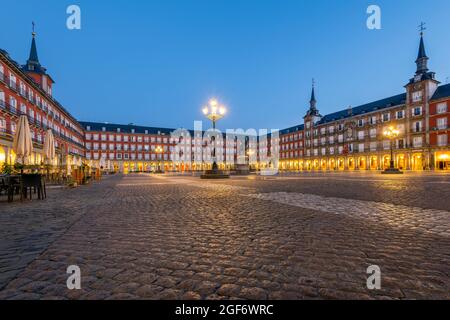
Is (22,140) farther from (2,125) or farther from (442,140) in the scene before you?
(442,140)

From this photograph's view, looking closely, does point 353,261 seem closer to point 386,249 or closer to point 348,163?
point 386,249

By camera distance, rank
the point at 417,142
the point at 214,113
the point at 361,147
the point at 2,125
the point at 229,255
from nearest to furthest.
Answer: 1. the point at 229,255
2. the point at 214,113
3. the point at 2,125
4. the point at 417,142
5. the point at 361,147

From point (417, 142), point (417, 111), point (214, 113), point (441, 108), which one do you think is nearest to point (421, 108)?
point (417, 111)

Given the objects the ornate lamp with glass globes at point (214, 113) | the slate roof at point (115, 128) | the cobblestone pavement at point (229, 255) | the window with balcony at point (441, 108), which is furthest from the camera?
the slate roof at point (115, 128)

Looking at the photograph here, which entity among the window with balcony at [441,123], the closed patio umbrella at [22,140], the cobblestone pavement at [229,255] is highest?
the window with balcony at [441,123]

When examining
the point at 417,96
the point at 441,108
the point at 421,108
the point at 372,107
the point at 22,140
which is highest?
the point at 372,107

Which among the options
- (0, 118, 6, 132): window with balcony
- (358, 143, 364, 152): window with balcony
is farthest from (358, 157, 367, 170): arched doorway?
(0, 118, 6, 132): window with balcony

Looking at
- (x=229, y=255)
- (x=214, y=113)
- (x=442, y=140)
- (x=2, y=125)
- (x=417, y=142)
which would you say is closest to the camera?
(x=229, y=255)

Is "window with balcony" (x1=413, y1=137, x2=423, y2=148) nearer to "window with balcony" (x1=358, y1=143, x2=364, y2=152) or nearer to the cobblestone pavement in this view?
"window with balcony" (x1=358, y1=143, x2=364, y2=152)

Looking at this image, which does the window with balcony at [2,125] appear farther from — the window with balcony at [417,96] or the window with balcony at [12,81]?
the window with balcony at [417,96]

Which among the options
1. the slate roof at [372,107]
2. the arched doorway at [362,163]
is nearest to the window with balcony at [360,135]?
the slate roof at [372,107]

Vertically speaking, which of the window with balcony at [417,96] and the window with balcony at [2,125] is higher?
the window with balcony at [417,96]

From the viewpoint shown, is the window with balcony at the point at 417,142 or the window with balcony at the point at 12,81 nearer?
the window with balcony at the point at 12,81

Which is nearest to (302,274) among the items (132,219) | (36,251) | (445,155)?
(36,251)
